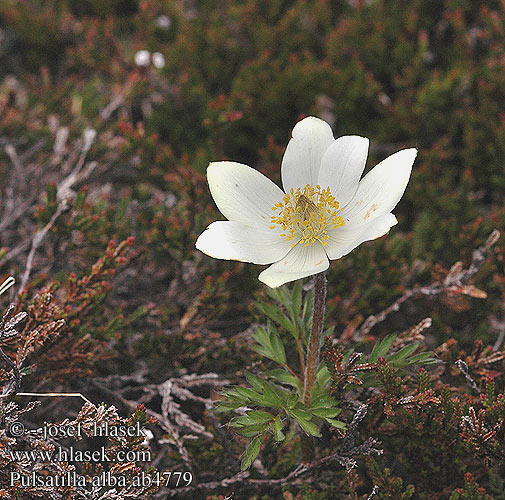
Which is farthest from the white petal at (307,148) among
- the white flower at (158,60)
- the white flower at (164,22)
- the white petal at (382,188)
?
the white flower at (164,22)

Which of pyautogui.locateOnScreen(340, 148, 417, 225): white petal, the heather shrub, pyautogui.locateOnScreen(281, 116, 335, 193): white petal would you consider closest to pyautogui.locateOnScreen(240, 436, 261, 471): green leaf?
the heather shrub

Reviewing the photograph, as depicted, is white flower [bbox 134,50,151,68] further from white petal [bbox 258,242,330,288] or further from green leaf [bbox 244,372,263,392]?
green leaf [bbox 244,372,263,392]

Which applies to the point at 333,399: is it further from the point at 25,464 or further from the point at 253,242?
the point at 25,464

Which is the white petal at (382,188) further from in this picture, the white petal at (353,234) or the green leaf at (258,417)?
the green leaf at (258,417)

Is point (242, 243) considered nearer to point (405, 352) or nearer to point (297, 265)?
point (297, 265)

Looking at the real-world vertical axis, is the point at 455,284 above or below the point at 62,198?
below

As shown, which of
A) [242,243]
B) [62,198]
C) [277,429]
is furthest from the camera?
[62,198]

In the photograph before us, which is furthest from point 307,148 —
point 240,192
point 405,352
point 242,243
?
point 405,352
